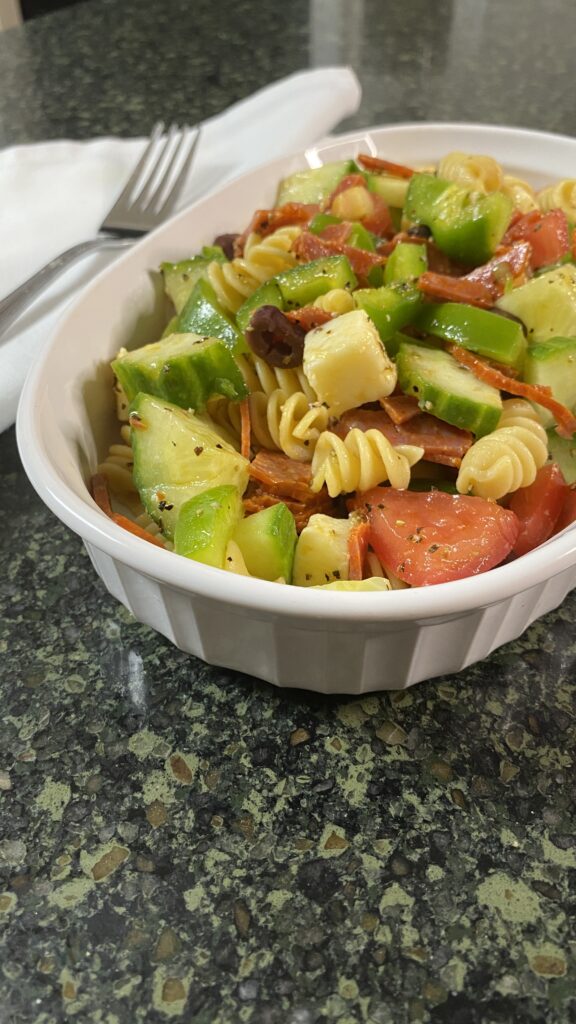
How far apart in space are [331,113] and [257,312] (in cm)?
114

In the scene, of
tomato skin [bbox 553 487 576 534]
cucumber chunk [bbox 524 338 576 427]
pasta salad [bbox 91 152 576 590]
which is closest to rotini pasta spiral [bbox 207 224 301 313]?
pasta salad [bbox 91 152 576 590]

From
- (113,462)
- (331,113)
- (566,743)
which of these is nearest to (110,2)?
(331,113)

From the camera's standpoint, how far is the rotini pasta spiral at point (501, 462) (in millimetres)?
1019

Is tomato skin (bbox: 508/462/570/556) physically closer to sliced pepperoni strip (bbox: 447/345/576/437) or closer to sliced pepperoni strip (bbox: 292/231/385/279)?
sliced pepperoni strip (bbox: 447/345/576/437)

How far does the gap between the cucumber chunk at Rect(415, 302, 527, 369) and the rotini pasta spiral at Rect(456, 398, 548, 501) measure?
12 centimetres

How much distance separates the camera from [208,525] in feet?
3.04

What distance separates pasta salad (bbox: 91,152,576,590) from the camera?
3.22 ft

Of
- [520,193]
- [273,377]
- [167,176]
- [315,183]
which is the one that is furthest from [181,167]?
[273,377]

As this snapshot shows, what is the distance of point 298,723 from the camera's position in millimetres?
999

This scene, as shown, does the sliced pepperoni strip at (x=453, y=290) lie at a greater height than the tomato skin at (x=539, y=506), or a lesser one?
greater

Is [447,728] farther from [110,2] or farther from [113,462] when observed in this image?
[110,2]

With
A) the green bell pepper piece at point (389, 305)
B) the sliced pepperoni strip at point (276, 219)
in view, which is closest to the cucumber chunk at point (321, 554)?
the green bell pepper piece at point (389, 305)

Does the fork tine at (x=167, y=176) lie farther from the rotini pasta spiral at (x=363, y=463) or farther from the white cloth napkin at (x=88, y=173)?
the rotini pasta spiral at (x=363, y=463)

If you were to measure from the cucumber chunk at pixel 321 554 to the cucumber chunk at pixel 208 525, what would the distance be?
89mm
